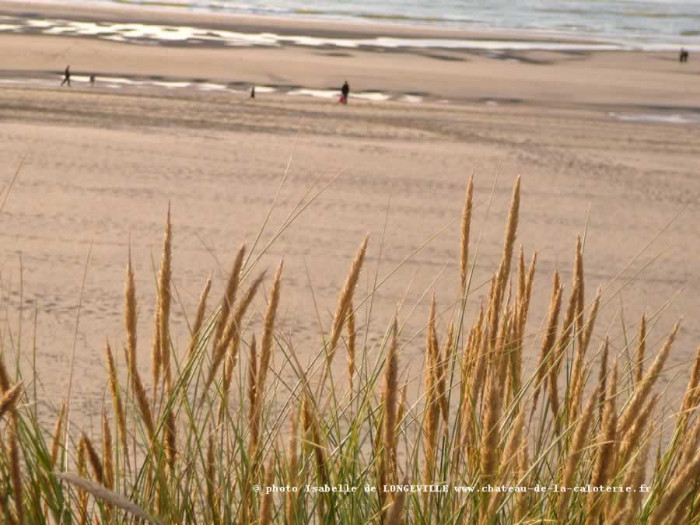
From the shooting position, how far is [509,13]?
147 ft

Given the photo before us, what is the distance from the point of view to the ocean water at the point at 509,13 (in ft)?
127

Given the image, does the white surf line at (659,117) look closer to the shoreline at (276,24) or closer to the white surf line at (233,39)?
the white surf line at (233,39)

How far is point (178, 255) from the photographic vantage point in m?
7.36

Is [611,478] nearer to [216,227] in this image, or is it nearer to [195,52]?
[216,227]

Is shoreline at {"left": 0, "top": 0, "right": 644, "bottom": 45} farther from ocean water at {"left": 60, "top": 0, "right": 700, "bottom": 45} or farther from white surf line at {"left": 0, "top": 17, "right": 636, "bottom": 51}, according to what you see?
ocean water at {"left": 60, "top": 0, "right": 700, "bottom": 45}

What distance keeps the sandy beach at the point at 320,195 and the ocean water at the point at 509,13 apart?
57.9ft

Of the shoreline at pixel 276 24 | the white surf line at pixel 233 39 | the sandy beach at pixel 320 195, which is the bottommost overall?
the sandy beach at pixel 320 195

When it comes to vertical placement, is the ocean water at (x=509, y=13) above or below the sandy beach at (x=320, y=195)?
above

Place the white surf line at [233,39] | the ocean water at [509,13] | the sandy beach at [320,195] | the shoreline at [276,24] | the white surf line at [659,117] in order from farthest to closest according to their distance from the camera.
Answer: the ocean water at [509,13], the shoreline at [276,24], the white surf line at [233,39], the white surf line at [659,117], the sandy beach at [320,195]

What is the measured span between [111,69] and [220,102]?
18.4ft

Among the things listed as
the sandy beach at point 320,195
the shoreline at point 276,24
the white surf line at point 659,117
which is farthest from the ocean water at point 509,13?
the sandy beach at point 320,195

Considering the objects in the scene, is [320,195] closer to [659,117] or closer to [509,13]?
[659,117]

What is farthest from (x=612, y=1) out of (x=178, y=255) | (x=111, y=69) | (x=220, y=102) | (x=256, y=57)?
(x=178, y=255)

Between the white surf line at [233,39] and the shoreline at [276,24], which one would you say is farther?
the shoreline at [276,24]
